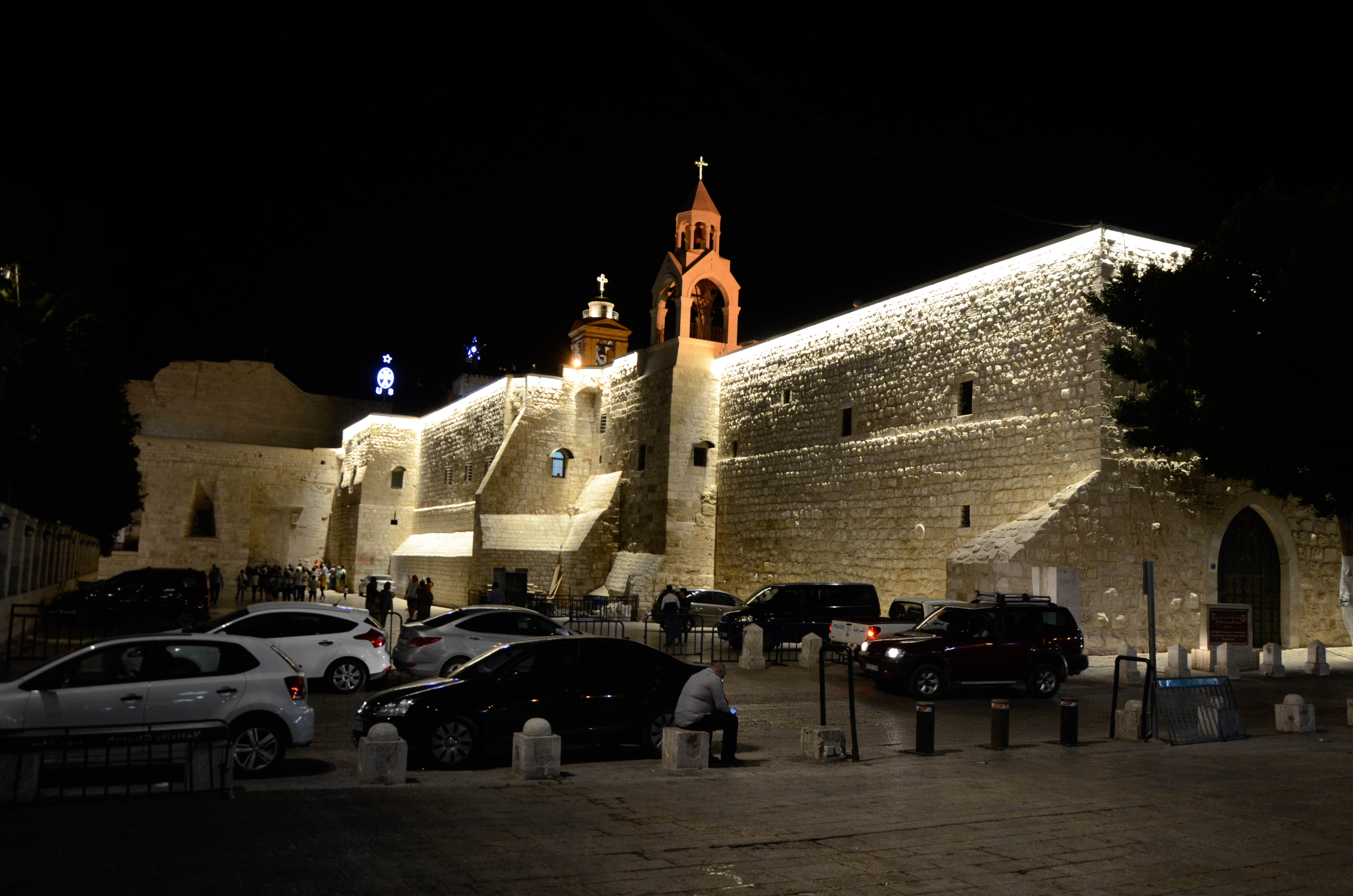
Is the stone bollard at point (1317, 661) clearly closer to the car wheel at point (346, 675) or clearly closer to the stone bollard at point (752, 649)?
the stone bollard at point (752, 649)

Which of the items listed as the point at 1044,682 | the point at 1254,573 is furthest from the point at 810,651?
the point at 1254,573

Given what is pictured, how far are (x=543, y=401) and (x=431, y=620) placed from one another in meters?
22.5

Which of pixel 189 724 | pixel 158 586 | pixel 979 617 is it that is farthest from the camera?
pixel 158 586

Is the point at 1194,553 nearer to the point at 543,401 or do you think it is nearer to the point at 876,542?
the point at 876,542

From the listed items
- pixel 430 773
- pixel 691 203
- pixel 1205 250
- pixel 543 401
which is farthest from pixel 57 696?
pixel 543 401

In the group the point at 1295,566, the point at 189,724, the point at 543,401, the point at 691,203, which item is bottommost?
the point at 189,724

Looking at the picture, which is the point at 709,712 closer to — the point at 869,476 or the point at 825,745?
the point at 825,745

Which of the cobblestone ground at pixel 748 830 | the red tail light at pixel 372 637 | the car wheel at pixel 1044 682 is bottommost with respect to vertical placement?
the cobblestone ground at pixel 748 830

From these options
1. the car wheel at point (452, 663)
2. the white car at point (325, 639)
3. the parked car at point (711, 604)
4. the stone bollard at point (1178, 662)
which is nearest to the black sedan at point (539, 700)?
the car wheel at point (452, 663)

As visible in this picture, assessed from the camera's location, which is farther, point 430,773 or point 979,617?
point 979,617

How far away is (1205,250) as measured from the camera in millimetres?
17453

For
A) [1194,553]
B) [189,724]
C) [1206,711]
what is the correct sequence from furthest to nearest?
1. [1194,553]
2. [1206,711]
3. [189,724]

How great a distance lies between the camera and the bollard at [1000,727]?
9.59 m

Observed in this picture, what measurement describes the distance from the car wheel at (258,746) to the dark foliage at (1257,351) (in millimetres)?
14995
